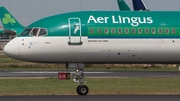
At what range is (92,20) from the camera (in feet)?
112

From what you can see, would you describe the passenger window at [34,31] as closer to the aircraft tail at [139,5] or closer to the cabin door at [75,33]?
the cabin door at [75,33]

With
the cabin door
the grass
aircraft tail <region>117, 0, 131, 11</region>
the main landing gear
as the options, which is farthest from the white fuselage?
aircraft tail <region>117, 0, 131, 11</region>

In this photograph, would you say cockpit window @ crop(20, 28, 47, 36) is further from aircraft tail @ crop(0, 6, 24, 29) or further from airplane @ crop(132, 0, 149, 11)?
aircraft tail @ crop(0, 6, 24, 29)

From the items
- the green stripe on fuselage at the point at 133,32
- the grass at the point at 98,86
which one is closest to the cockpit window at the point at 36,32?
the green stripe on fuselage at the point at 133,32

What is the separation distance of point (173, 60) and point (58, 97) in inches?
295

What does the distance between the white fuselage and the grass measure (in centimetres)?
357

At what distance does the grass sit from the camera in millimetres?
→ 38312

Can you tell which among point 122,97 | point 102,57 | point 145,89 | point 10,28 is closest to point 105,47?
point 102,57

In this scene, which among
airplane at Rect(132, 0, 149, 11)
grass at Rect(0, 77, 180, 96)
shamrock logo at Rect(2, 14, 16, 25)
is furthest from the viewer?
shamrock logo at Rect(2, 14, 16, 25)

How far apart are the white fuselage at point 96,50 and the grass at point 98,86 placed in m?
3.57

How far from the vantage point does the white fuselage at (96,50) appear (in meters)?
33.2

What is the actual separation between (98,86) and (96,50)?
9716 millimetres

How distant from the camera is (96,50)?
111 ft

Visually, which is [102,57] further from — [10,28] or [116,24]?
[10,28]
